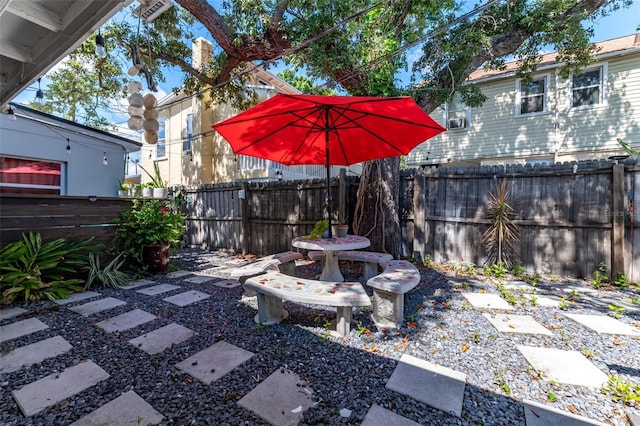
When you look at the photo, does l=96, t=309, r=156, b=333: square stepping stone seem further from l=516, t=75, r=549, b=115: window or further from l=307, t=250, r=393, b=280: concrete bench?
l=516, t=75, r=549, b=115: window

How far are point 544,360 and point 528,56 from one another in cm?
590

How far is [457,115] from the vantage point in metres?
9.22

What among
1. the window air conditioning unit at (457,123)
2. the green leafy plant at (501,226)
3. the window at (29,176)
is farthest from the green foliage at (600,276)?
the window at (29,176)

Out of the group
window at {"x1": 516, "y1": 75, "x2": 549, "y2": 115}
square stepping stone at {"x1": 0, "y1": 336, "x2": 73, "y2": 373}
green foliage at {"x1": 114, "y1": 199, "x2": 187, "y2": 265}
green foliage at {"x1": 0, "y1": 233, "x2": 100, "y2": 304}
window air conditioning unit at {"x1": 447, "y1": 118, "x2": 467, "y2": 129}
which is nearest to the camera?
square stepping stone at {"x1": 0, "y1": 336, "x2": 73, "y2": 373}

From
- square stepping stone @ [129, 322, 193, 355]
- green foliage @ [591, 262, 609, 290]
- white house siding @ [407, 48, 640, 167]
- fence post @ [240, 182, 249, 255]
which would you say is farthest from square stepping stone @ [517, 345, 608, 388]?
white house siding @ [407, 48, 640, 167]

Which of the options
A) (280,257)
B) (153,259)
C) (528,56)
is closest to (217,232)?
(153,259)

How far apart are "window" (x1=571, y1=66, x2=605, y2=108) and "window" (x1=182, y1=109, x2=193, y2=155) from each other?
12759mm

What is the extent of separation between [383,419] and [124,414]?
Answer: 1.44 meters

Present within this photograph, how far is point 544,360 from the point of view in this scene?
6.66 ft

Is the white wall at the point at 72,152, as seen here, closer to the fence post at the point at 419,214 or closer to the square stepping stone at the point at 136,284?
the square stepping stone at the point at 136,284

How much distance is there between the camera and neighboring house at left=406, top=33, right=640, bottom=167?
7.23 meters

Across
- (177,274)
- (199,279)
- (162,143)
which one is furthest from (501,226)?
(162,143)

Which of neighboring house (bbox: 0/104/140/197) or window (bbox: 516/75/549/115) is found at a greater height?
window (bbox: 516/75/549/115)

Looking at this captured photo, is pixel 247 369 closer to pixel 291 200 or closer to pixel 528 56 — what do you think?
pixel 291 200
